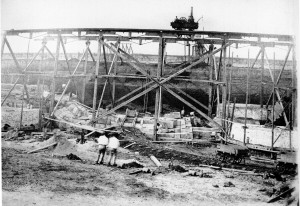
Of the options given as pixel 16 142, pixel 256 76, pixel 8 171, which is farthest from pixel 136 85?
pixel 8 171

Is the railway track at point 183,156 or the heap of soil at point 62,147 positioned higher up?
the heap of soil at point 62,147

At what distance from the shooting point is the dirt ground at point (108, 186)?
4.91 m

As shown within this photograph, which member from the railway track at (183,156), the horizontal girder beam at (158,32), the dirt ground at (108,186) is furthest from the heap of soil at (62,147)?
the horizontal girder beam at (158,32)

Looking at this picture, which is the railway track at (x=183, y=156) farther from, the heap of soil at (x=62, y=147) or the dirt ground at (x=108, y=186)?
the heap of soil at (x=62, y=147)

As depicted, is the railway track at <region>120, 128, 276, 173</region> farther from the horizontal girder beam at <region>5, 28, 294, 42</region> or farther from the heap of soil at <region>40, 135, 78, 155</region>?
the horizontal girder beam at <region>5, 28, 294, 42</region>

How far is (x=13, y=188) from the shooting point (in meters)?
5.09

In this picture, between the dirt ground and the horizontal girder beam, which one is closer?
the dirt ground

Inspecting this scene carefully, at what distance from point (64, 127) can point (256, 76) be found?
12213mm

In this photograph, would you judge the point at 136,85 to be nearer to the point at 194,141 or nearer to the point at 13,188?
the point at 194,141

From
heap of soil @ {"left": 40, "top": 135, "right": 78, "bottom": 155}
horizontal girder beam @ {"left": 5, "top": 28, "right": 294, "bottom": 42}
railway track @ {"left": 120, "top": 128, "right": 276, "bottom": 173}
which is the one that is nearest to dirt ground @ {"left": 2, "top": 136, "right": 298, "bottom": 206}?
heap of soil @ {"left": 40, "top": 135, "right": 78, "bottom": 155}

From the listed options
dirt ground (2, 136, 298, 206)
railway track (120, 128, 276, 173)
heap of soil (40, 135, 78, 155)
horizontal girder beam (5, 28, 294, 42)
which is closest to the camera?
dirt ground (2, 136, 298, 206)

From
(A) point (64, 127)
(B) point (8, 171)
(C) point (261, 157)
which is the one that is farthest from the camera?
(A) point (64, 127)

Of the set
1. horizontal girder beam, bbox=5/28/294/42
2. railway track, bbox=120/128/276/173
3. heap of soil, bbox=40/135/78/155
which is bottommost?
railway track, bbox=120/128/276/173

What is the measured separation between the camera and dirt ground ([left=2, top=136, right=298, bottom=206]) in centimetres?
491
